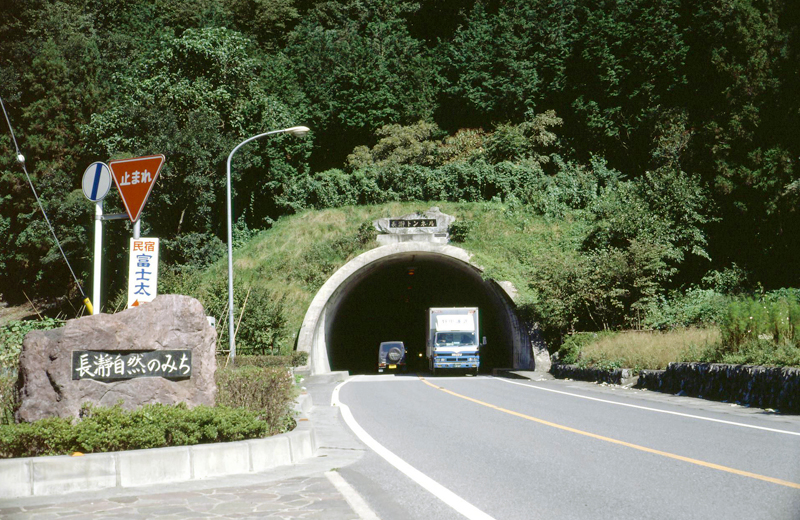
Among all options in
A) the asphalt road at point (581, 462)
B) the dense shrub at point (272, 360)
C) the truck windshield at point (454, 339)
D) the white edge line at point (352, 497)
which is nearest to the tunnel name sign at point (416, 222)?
the truck windshield at point (454, 339)

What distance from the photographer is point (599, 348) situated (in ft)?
80.2

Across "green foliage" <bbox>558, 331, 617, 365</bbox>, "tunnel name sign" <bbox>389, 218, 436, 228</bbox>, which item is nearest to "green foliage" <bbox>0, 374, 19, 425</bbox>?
"green foliage" <bbox>558, 331, 617, 365</bbox>

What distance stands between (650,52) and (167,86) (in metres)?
29.7

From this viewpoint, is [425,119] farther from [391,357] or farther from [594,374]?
[594,374]

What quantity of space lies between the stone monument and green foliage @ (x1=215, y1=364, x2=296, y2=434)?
2.52 feet

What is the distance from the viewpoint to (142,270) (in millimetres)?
8750

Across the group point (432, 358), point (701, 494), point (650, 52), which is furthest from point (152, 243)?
point (650, 52)

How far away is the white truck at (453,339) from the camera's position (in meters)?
33.3

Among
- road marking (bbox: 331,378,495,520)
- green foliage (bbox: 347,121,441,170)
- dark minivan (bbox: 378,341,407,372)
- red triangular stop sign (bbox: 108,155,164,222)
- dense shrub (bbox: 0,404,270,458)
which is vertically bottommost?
dark minivan (bbox: 378,341,407,372)

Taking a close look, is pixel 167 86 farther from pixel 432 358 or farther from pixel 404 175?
pixel 432 358

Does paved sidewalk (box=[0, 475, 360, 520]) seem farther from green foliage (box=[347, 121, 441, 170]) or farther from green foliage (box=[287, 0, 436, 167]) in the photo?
green foliage (box=[287, 0, 436, 167])

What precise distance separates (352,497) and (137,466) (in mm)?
2201

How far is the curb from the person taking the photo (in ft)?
22.4

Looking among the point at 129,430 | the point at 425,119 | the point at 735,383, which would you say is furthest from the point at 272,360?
the point at 425,119
